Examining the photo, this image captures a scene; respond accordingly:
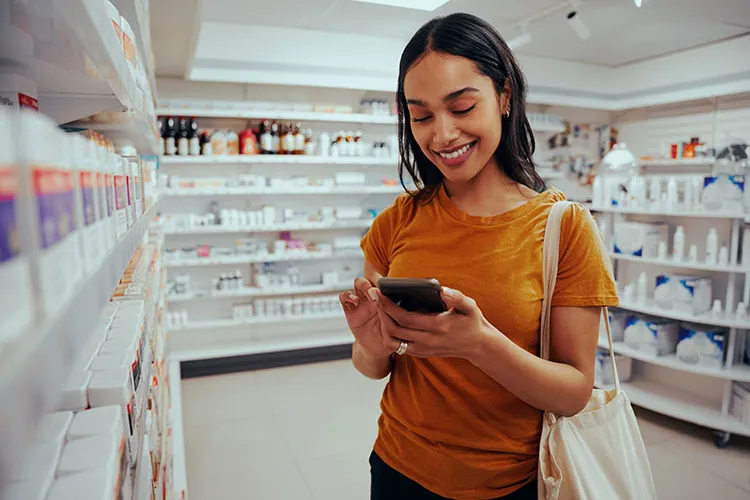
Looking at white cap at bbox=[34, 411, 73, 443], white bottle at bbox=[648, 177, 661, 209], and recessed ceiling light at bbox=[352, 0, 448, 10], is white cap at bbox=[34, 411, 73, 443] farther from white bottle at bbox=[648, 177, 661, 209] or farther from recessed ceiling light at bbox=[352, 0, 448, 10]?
white bottle at bbox=[648, 177, 661, 209]

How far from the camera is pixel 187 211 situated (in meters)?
5.29

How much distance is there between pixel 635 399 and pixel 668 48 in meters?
3.72

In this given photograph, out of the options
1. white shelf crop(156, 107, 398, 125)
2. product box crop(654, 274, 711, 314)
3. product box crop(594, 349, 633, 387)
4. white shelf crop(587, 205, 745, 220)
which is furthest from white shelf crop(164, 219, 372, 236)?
product box crop(654, 274, 711, 314)

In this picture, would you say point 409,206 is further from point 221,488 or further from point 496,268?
point 221,488

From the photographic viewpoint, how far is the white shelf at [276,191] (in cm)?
484

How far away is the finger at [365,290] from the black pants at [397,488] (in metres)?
0.45

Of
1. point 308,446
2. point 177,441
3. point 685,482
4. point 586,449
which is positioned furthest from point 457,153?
point 685,482

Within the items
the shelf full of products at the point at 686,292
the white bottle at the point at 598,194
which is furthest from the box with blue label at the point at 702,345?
the white bottle at the point at 598,194

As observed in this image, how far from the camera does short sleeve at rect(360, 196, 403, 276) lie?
1.44 meters

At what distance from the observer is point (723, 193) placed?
3.73m

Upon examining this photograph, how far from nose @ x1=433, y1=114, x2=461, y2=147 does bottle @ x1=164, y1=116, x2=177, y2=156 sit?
13.8 ft

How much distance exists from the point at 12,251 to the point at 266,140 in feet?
16.6

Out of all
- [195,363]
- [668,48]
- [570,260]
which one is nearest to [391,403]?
[570,260]

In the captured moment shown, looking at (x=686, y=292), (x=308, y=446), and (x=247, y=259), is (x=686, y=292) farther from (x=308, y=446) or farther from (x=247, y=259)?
(x=247, y=259)
